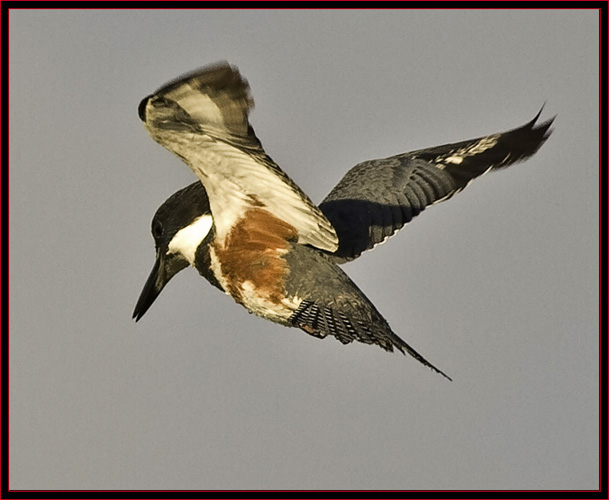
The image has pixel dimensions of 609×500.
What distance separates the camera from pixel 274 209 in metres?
6.88

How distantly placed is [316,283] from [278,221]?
0.41 metres

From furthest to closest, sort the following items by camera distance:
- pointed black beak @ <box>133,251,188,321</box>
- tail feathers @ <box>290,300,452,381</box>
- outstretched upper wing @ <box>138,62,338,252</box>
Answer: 1. pointed black beak @ <box>133,251,188,321</box>
2. tail feathers @ <box>290,300,452,381</box>
3. outstretched upper wing @ <box>138,62,338,252</box>

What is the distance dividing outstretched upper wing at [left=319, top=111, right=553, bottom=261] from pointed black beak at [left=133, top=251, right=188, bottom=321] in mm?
1018

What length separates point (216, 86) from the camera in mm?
5277

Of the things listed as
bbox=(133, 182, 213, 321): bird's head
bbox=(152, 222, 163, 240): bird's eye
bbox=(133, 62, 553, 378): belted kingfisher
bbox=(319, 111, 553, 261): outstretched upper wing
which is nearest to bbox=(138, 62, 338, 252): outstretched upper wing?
bbox=(133, 62, 553, 378): belted kingfisher

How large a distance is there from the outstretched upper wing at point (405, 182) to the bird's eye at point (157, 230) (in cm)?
103

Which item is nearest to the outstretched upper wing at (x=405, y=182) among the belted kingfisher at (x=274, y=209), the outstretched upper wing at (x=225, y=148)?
the belted kingfisher at (x=274, y=209)

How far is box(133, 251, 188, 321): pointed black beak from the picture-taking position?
8.02m

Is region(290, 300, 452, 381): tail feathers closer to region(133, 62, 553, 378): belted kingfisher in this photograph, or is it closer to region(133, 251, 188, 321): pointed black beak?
region(133, 62, 553, 378): belted kingfisher

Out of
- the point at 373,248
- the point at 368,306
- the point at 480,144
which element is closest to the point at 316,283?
the point at 368,306

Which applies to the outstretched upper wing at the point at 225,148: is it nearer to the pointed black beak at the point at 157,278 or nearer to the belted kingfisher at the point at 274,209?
the belted kingfisher at the point at 274,209

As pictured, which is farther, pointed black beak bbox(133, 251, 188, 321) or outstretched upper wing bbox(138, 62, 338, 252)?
pointed black beak bbox(133, 251, 188, 321)

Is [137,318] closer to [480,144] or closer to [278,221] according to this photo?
[278,221]

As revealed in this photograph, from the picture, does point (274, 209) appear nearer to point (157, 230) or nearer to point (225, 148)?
point (225, 148)
